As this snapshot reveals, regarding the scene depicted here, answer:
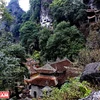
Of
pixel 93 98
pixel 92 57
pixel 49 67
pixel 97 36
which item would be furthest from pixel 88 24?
pixel 93 98

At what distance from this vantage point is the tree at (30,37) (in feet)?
102

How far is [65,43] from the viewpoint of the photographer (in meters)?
21.7

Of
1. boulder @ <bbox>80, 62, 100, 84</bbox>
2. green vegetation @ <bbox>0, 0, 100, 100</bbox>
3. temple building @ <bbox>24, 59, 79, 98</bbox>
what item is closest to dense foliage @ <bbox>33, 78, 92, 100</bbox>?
boulder @ <bbox>80, 62, 100, 84</bbox>

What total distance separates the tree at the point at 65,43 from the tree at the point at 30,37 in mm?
8500

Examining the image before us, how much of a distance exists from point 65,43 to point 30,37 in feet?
34.8

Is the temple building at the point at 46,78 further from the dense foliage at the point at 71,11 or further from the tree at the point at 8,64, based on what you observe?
the dense foliage at the point at 71,11

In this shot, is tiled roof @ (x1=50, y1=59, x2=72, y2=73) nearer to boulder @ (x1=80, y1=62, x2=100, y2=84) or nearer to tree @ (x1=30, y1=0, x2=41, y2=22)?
boulder @ (x1=80, y1=62, x2=100, y2=84)

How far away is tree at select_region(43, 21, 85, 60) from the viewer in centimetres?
2094

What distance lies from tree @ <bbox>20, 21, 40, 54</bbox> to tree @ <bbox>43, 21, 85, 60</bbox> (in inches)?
335

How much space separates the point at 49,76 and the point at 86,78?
10.9 metres

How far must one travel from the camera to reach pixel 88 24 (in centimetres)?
2434

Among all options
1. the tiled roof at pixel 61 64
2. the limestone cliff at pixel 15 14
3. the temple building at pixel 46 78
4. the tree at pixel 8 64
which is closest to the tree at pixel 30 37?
the limestone cliff at pixel 15 14

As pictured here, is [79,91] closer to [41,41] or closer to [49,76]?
[49,76]

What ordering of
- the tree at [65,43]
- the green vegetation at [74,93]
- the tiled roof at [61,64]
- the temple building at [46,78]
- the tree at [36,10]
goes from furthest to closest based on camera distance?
the tree at [36,10]
the tree at [65,43]
the tiled roof at [61,64]
the temple building at [46,78]
the green vegetation at [74,93]
